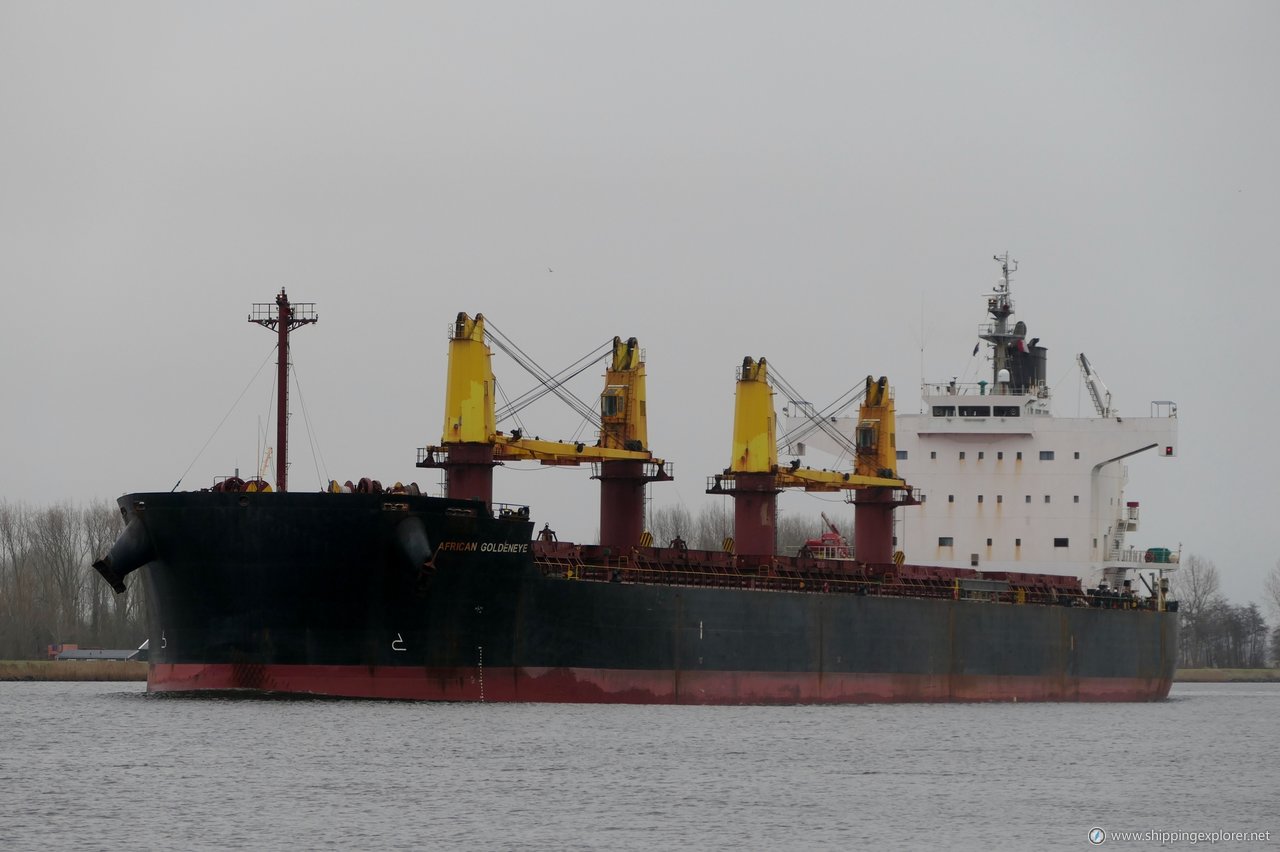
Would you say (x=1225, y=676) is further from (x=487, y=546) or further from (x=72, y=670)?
(x=487, y=546)

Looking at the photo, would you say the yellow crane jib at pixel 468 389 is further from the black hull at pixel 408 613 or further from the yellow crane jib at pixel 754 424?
the yellow crane jib at pixel 754 424

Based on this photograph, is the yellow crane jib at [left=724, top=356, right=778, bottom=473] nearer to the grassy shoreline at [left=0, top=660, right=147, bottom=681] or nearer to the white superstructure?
the white superstructure

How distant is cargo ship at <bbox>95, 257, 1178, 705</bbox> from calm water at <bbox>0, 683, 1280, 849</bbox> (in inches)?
32.5

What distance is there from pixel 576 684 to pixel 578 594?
1605 millimetres

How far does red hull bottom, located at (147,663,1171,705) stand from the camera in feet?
106

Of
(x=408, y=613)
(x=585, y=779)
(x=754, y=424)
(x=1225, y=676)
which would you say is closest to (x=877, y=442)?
(x=754, y=424)

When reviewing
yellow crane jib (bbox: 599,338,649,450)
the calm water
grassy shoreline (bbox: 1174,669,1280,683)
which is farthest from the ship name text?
grassy shoreline (bbox: 1174,669,1280,683)

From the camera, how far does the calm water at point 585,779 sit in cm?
2123

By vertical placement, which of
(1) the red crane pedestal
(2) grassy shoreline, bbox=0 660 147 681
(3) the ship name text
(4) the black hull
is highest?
(1) the red crane pedestal

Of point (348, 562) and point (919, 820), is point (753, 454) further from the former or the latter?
point (919, 820)

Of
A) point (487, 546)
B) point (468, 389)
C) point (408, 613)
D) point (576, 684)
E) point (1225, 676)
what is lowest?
point (1225, 676)

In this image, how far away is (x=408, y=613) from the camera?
1273 inches

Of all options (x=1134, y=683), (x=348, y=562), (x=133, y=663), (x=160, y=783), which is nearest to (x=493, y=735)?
(x=348, y=562)

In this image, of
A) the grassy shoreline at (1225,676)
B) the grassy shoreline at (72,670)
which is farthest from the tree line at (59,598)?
the grassy shoreline at (1225,676)
